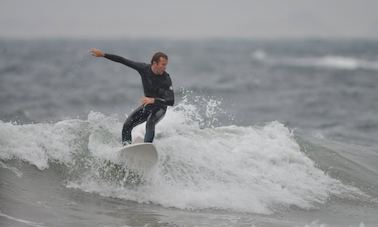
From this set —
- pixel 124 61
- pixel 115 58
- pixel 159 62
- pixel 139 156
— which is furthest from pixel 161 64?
pixel 139 156

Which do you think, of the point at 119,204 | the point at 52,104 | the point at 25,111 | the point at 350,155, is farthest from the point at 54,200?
the point at 52,104

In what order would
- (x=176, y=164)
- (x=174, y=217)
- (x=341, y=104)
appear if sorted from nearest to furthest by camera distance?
(x=174, y=217) → (x=176, y=164) → (x=341, y=104)

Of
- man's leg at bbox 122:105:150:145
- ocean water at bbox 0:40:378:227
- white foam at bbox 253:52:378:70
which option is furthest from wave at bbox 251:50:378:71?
man's leg at bbox 122:105:150:145

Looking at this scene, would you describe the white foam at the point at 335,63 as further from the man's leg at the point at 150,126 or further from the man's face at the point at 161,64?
the man's face at the point at 161,64

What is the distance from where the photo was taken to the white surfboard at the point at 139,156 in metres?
9.43

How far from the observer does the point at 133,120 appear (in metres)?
9.72

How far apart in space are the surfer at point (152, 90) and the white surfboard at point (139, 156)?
0.15 meters

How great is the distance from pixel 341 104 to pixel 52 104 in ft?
41.6

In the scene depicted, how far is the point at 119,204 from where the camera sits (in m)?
9.09

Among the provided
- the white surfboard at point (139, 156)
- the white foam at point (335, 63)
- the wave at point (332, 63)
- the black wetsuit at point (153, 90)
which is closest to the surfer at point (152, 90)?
the black wetsuit at point (153, 90)

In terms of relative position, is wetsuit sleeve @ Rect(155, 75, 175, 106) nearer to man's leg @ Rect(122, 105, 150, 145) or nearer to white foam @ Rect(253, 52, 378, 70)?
man's leg @ Rect(122, 105, 150, 145)

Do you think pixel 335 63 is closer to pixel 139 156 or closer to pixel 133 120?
pixel 133 120

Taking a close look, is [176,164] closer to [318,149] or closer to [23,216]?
[23,216]

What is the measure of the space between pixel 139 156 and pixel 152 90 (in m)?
1.05
